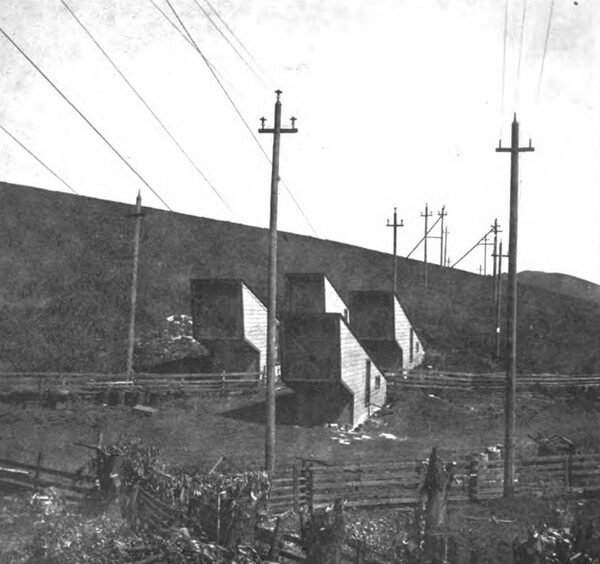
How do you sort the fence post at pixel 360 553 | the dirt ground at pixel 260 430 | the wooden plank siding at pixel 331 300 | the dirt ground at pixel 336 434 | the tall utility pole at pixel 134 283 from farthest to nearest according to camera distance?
the wooden plank siding at pixel 331 300 → the tall utility pole at pixel 134 283 → the dirt ground at pixel 260 430 → the dirt ground at pixel 336 434 → the fence post at pixel 360 553

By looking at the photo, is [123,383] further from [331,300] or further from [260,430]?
[331,300]

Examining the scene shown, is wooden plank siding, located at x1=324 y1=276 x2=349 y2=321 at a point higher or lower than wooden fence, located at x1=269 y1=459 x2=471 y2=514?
higher

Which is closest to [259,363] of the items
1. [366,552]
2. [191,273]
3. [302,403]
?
[302,403]

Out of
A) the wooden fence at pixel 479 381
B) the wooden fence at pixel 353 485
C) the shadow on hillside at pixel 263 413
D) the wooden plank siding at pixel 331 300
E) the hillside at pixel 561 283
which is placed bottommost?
the wooden fence at pixel 353 485

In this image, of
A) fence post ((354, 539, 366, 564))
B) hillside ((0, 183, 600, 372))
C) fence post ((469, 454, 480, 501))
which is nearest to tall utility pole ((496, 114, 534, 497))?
fence post ((469, 454, 480, 501))

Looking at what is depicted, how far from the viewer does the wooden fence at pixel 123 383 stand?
97.9 feet

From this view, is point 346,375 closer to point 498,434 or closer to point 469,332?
point 498,434

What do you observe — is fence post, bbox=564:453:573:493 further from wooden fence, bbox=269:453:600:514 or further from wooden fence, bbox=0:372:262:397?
wooden fence, bbox=0:372:262:397

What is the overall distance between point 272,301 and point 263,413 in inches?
494

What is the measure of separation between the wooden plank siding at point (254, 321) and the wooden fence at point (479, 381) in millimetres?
7156

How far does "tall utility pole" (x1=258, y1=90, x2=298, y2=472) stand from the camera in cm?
1725

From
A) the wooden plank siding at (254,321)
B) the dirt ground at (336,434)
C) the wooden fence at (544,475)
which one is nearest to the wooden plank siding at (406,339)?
the dirt ground at (336,434)

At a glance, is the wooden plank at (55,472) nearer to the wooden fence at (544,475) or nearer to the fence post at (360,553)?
the fence post at (360,553)

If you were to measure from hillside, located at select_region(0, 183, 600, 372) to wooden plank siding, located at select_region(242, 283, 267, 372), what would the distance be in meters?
11.7
